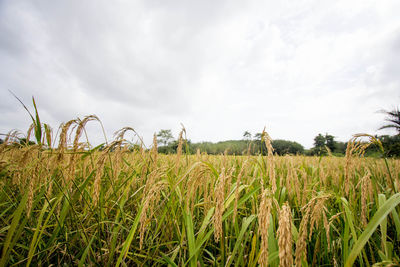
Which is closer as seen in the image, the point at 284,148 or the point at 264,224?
the point at 264,224

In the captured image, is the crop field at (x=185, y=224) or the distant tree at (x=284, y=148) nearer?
the crop field at (x=185, y=224)

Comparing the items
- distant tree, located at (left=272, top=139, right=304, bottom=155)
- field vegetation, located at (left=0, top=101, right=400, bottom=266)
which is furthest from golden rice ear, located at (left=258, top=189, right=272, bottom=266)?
distant tree, located at (left=272, top=139, right=304, bottom=155)

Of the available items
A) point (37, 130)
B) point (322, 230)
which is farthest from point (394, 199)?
point (37, 130)

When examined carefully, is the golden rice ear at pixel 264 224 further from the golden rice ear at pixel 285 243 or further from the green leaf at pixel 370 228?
the green leaf at pixel 370 228

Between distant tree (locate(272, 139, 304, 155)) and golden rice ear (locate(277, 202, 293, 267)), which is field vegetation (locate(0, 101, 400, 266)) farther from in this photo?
distant tree (locate(272, 139, 304, 155))

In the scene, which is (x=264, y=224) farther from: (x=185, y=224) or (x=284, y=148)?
(x=284, y=148)

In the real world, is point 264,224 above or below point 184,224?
above

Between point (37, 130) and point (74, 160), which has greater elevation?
point (37, 130)

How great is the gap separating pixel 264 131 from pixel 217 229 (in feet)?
2.31

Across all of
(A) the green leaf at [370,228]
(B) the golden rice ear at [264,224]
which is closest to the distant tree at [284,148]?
(B) the golden rice ear at [264,224]

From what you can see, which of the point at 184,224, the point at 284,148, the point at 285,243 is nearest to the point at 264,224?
the point at 285,243

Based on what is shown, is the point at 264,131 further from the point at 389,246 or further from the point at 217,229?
the point at 389,246

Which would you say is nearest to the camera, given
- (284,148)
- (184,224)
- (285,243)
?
(285,243)

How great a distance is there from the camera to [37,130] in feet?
4.72
